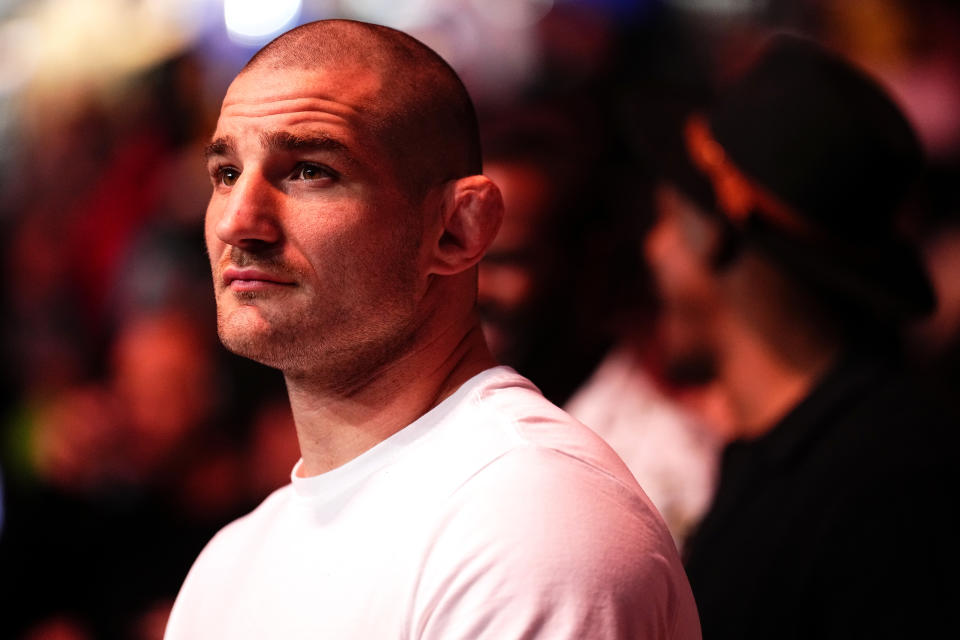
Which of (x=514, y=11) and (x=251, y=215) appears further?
(x=514, y=11)

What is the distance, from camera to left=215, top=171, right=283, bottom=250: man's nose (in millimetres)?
1524

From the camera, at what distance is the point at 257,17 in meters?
4.66

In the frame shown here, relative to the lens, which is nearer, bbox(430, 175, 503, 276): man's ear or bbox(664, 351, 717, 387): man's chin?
bbox(430, 175, 503, 276): man's ear

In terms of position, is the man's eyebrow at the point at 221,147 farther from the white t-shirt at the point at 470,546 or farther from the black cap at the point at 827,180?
the black cap at the point at 827,180

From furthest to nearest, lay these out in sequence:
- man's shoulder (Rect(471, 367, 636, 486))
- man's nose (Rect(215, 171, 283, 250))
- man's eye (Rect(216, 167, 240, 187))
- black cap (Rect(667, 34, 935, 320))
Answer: black cap (Rect(667, 34, 935, 320)) → man's eye (Rect(216, 167, 240, 187)) → man's nose (Rect(215, 171, 283, 250)) → man's shoulder (Rect(471, 367, 636, 486))

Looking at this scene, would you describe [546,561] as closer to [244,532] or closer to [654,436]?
[244,532]

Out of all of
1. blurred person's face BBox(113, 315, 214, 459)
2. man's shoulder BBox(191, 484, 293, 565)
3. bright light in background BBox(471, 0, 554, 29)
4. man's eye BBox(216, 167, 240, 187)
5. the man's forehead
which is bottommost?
blurred person's face BBox(113, 315, 214, 459)

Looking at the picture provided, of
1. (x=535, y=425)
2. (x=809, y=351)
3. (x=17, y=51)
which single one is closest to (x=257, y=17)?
(x=17, y=51)

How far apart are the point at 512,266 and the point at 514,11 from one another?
1.26m

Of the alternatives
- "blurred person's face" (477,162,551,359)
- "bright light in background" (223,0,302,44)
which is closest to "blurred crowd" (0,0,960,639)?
"blurred person's face" (477,162,551,359)

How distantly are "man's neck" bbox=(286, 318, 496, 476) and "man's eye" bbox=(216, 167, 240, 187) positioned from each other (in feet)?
0.91

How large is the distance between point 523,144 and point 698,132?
0.66 m

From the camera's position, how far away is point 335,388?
1625 millimetres

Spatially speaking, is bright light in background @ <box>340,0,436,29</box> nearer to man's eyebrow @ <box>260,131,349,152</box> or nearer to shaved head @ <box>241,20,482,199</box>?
shaved head @ <box>241,20,482,199</box>
